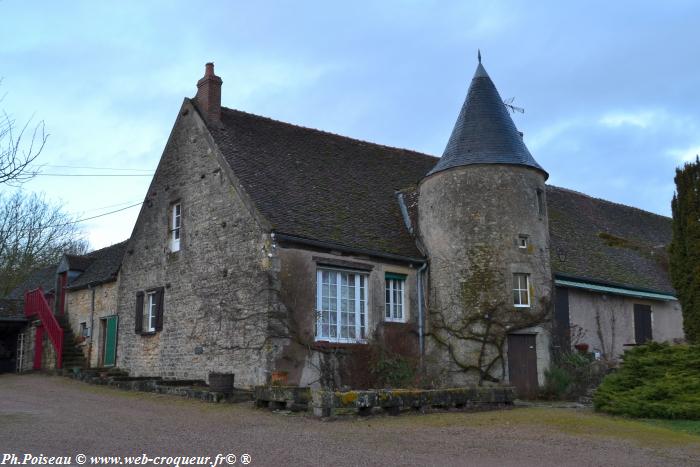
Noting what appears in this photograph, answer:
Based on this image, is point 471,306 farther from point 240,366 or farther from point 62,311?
point 62,311

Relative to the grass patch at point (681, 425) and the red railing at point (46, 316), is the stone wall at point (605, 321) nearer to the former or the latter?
the grass patch at point (681, 425)

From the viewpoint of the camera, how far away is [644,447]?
373 inches

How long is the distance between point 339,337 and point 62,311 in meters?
15.5

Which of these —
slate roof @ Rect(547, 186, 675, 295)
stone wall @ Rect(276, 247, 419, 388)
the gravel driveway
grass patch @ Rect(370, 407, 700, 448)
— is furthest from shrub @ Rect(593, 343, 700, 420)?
slate roof @ Rect(547, 186, 675, 295)

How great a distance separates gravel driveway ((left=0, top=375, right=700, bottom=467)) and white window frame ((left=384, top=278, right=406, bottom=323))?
478cm

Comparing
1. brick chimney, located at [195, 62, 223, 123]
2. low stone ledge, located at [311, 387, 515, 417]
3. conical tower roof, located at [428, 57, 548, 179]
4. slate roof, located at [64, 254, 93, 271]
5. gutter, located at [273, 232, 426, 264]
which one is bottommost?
low stone ledge, located at [311, 387, 515, 417]

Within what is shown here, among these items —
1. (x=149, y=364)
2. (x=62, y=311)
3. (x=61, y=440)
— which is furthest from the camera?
(x=62, y=311)

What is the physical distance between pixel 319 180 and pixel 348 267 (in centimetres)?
358

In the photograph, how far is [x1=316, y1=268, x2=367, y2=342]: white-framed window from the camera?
16281 millimetres

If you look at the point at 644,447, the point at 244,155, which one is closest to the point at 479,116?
the point at 244,155

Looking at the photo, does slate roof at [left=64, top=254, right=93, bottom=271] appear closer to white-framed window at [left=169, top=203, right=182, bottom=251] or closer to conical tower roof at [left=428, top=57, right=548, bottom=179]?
white-framed window at [left=169, top=203, right=182, bottom=251]

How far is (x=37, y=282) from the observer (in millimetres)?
32156

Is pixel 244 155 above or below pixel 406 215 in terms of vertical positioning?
above

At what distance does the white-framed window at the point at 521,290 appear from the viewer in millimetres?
17250
